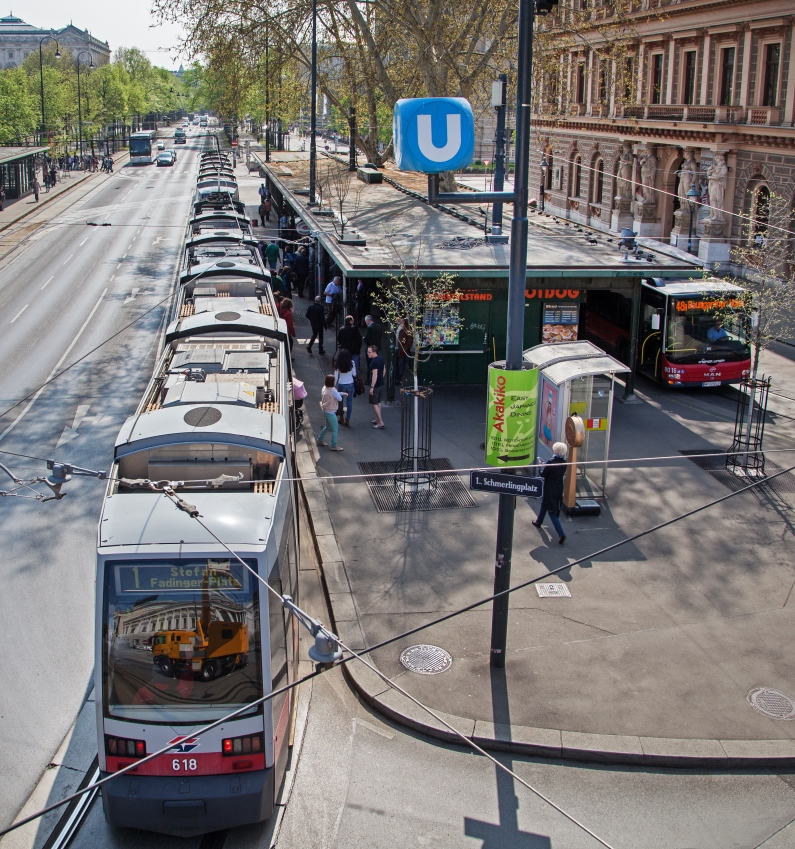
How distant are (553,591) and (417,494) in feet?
12.2

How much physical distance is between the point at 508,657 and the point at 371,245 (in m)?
14.5

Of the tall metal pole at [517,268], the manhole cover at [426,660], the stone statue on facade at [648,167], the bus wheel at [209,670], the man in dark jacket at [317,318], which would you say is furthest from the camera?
the stone statue on facade at [648,167]

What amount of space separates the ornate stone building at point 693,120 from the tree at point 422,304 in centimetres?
1255

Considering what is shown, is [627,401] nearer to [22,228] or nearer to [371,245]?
[371,245]

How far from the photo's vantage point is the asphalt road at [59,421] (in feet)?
31.5

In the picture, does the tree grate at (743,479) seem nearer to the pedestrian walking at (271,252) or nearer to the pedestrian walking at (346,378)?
the pedestrian walking at (346,378)

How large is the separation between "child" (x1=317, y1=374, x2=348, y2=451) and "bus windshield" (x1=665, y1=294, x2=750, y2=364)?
8.80m

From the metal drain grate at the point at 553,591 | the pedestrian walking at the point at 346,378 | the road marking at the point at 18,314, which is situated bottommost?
the metal drain grate at the point at 553,591

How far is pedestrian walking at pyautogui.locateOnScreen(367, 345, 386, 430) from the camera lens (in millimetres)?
18031

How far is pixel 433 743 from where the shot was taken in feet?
29.9

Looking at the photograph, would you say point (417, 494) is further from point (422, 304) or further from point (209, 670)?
point (209, 670)

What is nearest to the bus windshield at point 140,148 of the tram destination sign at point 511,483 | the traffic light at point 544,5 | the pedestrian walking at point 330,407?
the pedestrian walking at point 330,407

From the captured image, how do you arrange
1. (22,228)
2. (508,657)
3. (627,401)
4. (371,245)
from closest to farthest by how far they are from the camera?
(508,657), (627,401), (371,245), (22,228)

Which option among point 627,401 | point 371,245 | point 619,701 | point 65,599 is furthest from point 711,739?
point 371,245
